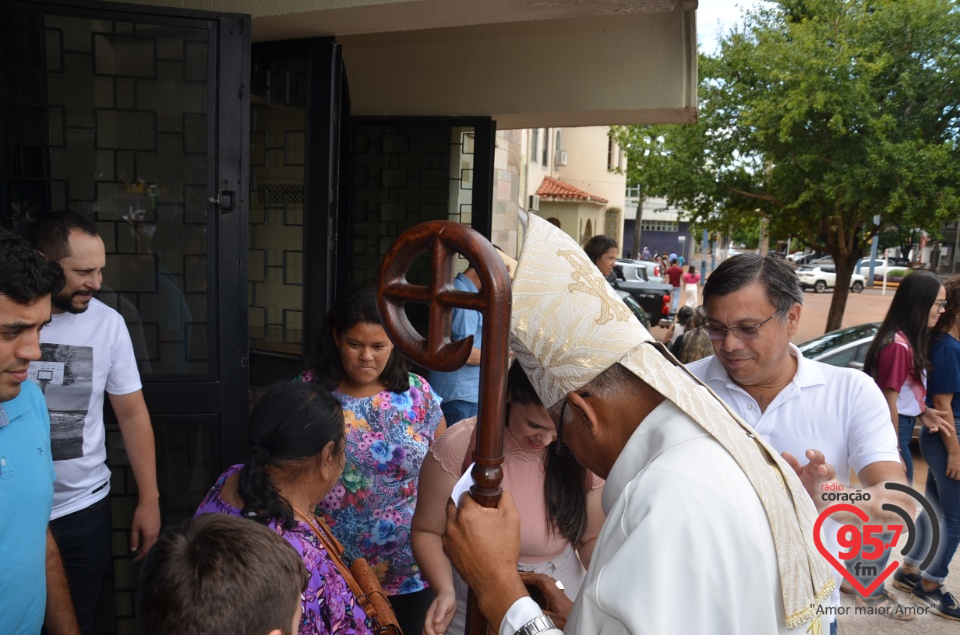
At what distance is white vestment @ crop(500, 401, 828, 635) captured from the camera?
1227mm

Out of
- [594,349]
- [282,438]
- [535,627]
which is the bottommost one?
[535,627]

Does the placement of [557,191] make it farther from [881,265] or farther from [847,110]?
[881,265]

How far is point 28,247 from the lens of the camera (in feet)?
6.59

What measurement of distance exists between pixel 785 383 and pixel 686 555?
5.02 feet

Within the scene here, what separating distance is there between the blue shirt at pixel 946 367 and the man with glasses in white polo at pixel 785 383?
2437 mm

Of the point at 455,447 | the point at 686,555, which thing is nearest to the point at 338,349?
the point at 455,447

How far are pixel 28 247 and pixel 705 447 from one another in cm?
180

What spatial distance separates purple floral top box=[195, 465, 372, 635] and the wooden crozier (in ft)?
2.19

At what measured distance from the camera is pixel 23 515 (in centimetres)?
199

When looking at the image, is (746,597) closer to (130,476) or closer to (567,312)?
(567,312)

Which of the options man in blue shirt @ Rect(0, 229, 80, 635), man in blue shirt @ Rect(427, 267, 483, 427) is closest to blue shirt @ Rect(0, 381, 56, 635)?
man in blue shirt @ Rect(0, 229, 80, 635)

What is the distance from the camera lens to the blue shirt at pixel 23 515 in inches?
76.3

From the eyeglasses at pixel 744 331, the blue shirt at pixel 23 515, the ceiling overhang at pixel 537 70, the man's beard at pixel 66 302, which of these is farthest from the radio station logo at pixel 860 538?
the ceiling overhang at pixel 537 70

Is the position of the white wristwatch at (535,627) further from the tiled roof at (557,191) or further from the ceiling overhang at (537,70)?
the tiled roof at (557,191)
